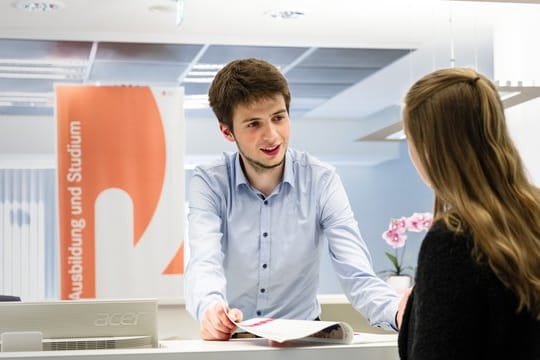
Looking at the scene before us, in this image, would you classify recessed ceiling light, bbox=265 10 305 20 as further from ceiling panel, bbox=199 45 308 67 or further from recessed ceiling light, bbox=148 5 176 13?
ceiling panel, bbox=199 45 308 67

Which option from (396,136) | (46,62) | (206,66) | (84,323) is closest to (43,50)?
(46,62)

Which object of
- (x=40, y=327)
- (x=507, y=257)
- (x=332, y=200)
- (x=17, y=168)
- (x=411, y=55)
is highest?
(x=411, y=55)

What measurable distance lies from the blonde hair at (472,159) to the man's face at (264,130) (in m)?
0.94

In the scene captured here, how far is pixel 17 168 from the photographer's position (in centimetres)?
988

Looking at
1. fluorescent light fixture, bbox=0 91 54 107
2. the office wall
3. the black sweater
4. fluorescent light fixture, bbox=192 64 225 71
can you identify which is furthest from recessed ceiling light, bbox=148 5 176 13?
the office wall

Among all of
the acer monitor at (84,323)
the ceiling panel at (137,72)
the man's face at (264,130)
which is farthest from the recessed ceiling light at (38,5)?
the acer monitor at (84,323)

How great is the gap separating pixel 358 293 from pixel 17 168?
8500 millimetres

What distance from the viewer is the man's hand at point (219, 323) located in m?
1.66

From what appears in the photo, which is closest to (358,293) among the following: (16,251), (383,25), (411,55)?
(383,25)

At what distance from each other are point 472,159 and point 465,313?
9.8 inches

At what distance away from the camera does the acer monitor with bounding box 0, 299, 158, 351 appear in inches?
61.8

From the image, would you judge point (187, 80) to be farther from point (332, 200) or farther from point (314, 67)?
point (332, 200)

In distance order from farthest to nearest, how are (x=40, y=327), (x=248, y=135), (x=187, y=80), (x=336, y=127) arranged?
(x=336, y=127)
(x=187, y=80)
(x=248, y=135)
(x=40, y=327)

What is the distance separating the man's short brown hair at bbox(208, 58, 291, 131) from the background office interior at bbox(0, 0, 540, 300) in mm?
2876
